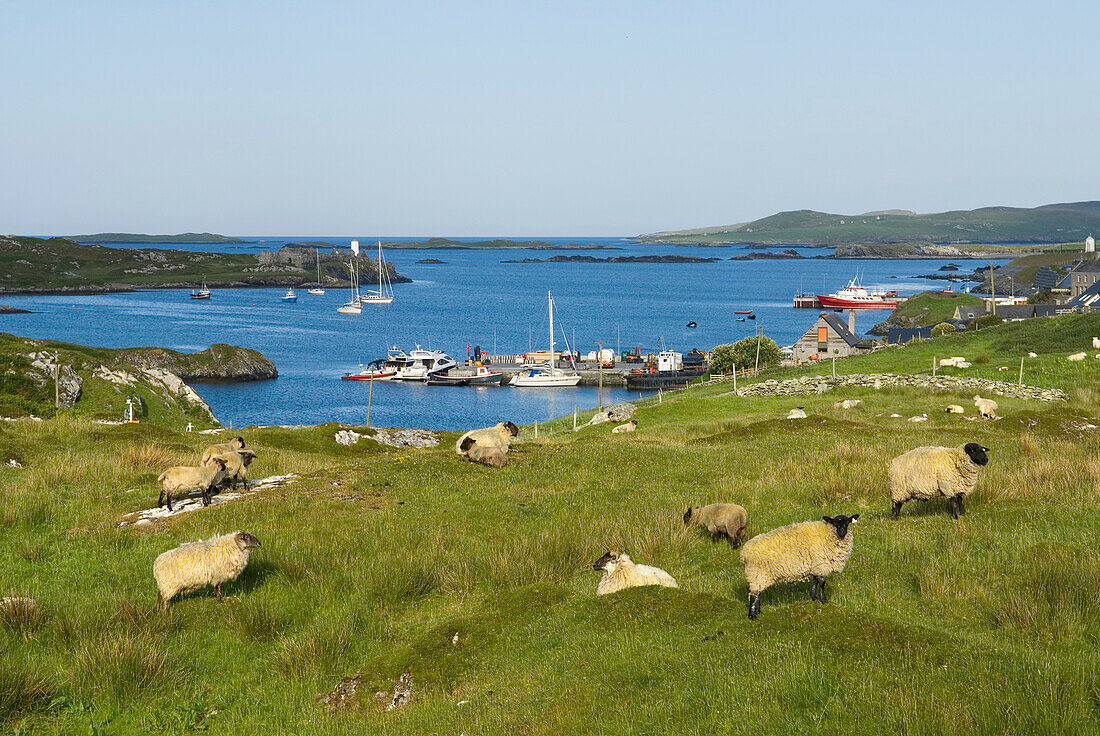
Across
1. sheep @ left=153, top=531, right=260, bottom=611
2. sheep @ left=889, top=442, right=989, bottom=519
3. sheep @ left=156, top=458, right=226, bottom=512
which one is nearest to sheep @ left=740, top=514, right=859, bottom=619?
sheep @ left=889, top=442, right=989, bottom=519

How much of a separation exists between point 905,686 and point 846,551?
10.0 ft

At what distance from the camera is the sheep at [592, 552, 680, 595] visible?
12.3 metres

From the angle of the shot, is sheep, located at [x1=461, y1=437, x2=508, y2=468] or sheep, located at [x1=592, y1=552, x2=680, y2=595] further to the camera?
sheep, located at [x1=461, y1=437, x2=508, y2=468]

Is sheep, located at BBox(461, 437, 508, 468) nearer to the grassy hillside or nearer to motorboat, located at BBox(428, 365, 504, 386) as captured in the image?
the grassy hillside

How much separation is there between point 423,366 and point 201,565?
106m

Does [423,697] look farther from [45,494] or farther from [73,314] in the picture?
[73,314]

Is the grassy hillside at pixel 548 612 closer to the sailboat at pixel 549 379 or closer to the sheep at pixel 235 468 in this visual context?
the sheep at pixel 235 468

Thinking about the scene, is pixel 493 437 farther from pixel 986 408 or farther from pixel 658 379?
pixel 658 379

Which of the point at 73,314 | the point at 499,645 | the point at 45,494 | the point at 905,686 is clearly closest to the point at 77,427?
the point at 45,494

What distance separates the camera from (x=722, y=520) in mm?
15117

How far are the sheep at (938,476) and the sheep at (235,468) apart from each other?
13.9m

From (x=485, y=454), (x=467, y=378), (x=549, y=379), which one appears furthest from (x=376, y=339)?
(x=485, y=454)

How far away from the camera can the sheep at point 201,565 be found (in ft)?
41.9

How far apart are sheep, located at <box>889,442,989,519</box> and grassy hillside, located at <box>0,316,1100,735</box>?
1.43ft
